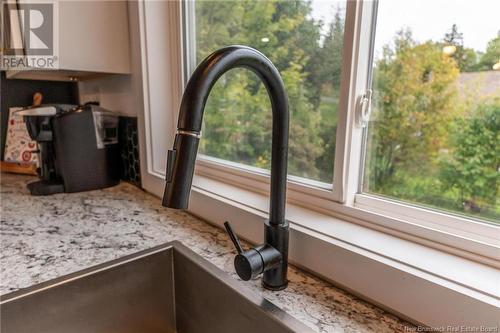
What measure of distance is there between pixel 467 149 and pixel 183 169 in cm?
56

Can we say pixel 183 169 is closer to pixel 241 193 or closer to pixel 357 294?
pixel 357 294

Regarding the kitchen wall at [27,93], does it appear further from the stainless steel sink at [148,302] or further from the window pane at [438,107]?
the window pane at [438,107]

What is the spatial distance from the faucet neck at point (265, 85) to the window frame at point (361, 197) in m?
0.20

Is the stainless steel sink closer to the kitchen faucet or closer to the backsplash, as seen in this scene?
the kitchen faucet

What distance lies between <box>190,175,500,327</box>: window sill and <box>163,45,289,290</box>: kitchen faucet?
0.26 feet

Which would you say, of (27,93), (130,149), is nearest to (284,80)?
(130,149)

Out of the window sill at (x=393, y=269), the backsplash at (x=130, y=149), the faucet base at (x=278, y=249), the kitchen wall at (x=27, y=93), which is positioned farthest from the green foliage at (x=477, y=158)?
the kitchen wall at (x=27, y=93)

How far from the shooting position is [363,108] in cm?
67

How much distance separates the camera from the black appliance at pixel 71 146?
44.4 inches

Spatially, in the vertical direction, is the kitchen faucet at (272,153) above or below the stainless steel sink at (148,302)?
above

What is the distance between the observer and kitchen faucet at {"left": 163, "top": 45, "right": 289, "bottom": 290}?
1.39ft

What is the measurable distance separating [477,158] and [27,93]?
207 cm

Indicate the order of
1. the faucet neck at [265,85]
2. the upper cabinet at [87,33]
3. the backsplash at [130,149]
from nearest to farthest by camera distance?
the faucet neck at [265,85], the upper cabinet at [87,33], the backsplash at [130,149]

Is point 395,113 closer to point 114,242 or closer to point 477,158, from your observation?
point 477,158
